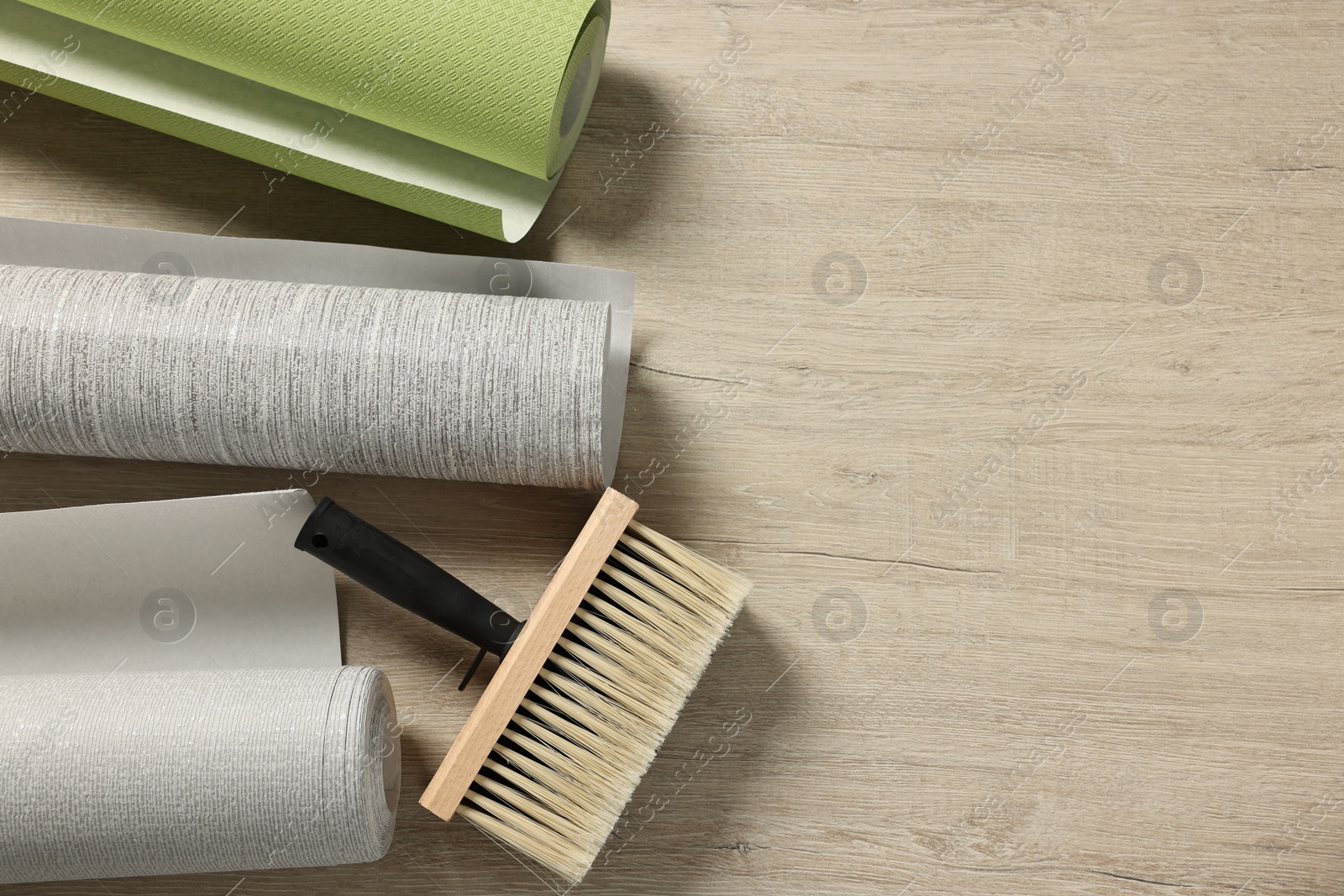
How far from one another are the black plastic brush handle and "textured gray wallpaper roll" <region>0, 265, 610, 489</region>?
0.18 ft

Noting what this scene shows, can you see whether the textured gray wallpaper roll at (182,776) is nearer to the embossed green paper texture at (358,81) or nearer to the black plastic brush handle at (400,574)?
the black plastic brush handle at (400,574)

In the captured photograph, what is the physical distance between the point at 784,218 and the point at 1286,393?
1.35 feet

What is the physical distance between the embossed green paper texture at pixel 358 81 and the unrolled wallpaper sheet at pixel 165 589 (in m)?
0.25

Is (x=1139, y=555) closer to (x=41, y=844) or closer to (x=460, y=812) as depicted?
(x=460, y=812)

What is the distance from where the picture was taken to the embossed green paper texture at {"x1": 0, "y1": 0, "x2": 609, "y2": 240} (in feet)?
1.79

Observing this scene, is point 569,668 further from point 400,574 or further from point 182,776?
point 182,776

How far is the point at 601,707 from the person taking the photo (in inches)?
22.5

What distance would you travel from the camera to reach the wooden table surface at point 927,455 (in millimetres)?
651

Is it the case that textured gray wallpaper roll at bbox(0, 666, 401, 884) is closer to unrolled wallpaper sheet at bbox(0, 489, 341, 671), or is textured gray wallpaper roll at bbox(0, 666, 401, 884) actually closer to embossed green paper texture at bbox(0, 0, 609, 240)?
unrolled wallpaper sheet at bbox(0, 489, 341, 671)

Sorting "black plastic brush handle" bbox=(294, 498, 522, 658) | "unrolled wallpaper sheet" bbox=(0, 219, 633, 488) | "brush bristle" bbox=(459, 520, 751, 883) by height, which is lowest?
"brush bristle" bbox=(459, 520, 751, 883)

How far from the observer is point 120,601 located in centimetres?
63

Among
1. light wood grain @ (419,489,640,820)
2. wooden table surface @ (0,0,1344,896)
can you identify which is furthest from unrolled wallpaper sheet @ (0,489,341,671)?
light wood grain @ (419,489,640,820)

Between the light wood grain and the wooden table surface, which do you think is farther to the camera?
the wooden table surface

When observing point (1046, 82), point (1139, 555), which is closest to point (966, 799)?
point (1139, 555)
